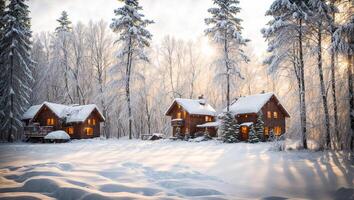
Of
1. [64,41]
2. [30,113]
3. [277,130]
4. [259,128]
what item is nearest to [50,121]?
[30,113]

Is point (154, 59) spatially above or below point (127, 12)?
below

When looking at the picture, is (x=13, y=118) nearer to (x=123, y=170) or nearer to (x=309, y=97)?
(x=123, y=170)

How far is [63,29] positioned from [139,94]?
20849 mm

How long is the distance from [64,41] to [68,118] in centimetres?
1514

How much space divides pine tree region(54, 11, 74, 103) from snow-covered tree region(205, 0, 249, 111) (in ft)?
90.0

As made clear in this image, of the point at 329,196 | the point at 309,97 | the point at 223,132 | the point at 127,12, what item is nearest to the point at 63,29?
the point at 127,12

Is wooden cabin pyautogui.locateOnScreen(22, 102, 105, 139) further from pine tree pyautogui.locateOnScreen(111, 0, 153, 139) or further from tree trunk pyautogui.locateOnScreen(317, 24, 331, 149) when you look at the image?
tree trunk pyautogui.locateOnScreen(317, 24, 331, 149)

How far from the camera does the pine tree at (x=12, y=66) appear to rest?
37188 millimetres

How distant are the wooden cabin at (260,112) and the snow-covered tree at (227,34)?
15.6 ft

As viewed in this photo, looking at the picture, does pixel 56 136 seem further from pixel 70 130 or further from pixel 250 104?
pixel 250 104

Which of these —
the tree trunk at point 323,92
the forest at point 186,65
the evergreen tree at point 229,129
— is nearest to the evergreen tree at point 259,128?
the evergreen tree at point 229,129

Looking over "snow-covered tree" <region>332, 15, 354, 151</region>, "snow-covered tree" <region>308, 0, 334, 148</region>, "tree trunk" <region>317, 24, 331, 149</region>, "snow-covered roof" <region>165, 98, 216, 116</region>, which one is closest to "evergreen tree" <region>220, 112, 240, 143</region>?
"snow-covered roof" <region>165, 98, 216, 116</region>

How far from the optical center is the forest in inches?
816

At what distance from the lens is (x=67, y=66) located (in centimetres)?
4966
